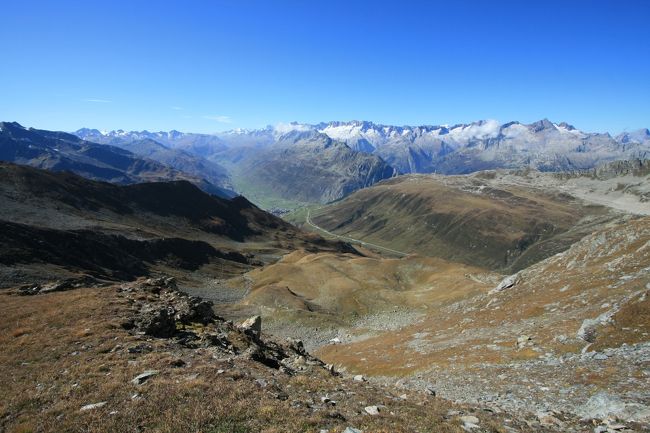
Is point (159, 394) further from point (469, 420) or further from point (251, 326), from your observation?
point (251, 326)

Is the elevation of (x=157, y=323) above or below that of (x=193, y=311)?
above

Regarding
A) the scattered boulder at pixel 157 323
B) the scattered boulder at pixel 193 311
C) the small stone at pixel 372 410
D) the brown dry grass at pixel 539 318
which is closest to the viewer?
the small stone at pixel 372 410

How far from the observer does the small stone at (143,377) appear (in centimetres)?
1922

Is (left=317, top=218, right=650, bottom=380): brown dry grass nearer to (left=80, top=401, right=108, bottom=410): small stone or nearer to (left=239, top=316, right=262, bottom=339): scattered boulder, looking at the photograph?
(left=239, top=316, right=262, bottom=339): scattered boulder

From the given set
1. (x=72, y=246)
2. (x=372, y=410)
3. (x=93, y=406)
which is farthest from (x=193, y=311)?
(x=72, y=246)

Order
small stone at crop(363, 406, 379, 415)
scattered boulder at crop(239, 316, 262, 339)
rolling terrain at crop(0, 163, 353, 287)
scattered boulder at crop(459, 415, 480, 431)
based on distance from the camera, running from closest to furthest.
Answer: scattered boulder at crop(459, 415, 480, 431)
small stone at crop(363, 406, 379, 415)
scattered boulder at crop(239, 316, 262, 339)
rolling terrain at crop(0, 163, 353, 287)

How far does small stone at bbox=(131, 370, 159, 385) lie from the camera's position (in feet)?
63.1

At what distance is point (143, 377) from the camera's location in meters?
19.8

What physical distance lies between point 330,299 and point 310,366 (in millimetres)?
72083

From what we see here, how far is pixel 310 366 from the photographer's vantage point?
29844mm

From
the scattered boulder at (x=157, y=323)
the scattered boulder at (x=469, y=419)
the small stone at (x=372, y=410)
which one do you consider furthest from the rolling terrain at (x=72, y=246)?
the scattered boulder at (x=469, y=419)

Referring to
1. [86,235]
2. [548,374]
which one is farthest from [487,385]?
[86,235]

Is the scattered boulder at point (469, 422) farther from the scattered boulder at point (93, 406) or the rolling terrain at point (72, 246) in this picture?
the rolling terrain at point (72, 246)

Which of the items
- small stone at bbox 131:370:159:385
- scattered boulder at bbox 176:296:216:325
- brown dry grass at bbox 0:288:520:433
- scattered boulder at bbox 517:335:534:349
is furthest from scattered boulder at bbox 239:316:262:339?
scattered boulder at bbox 517:335:534:349
